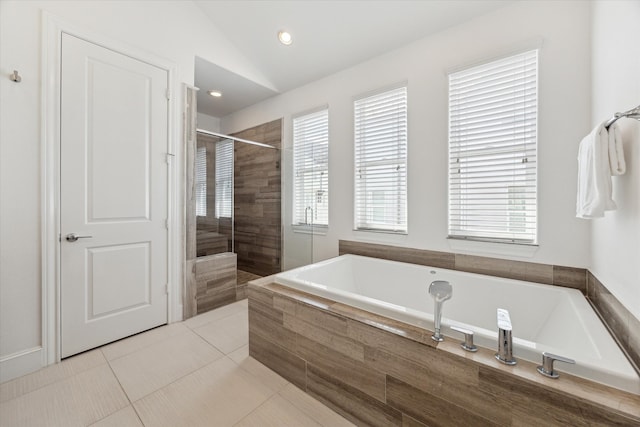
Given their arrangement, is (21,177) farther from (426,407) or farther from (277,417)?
(426,407)

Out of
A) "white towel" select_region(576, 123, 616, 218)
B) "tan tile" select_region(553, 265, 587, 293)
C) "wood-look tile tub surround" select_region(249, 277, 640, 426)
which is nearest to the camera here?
"wood-look tile tub surround" select_region(249, 277, 640, 426)

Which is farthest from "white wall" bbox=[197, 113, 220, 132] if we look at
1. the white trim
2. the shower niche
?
the white trim

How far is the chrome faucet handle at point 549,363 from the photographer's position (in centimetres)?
91

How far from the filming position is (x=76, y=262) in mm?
1954

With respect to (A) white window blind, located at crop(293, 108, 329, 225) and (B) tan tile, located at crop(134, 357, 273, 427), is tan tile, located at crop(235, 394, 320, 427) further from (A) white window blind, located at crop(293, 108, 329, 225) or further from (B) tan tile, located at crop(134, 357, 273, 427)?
(A) white window blind, located at crop(293, 108, 329, 225)

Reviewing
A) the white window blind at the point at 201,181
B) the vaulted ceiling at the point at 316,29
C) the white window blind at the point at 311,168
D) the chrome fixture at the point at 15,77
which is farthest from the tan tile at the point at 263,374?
the vaulted ceiling at the point at 316,29

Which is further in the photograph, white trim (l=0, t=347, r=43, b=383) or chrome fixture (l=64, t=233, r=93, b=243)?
chrome fixture (l=64, t=233, r=93, b=243)

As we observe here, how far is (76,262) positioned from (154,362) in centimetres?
97

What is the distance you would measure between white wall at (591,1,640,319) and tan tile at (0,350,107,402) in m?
3.12

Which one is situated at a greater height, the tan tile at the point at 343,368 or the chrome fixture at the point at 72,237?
the chrome fixture at the point at 72,237

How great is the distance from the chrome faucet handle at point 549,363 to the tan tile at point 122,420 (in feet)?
6.13

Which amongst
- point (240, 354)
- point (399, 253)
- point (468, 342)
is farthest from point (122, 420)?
point (399, 253)

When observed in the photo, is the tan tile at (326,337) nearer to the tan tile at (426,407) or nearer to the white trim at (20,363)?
the tan tile at (426,407)

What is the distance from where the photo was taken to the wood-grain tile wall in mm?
3477
